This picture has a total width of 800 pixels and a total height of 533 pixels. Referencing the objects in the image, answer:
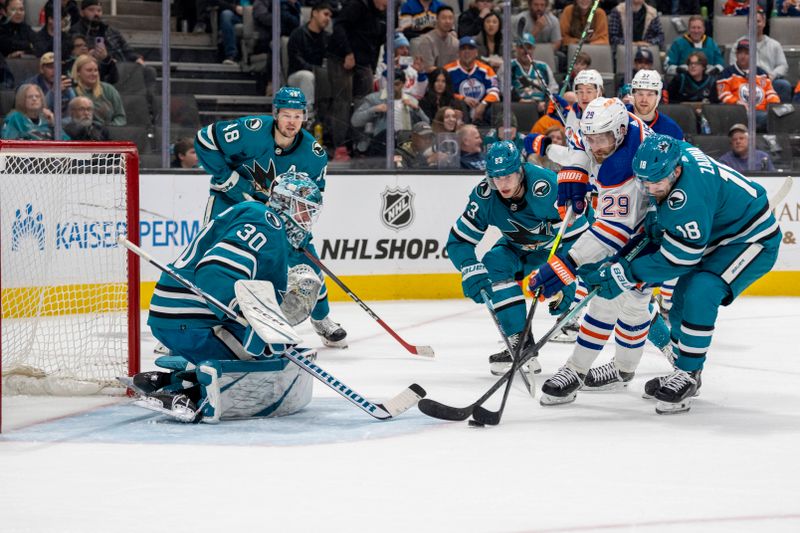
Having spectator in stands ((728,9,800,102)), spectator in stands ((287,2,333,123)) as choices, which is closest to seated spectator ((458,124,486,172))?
spectator in stands ((287,2,333,123))

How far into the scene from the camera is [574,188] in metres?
4.66

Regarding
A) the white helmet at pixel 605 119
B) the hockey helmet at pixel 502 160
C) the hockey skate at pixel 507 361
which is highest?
the white helmet at pixel 605 119

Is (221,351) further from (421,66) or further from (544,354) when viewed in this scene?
(421,66)

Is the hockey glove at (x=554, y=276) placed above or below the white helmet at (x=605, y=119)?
below

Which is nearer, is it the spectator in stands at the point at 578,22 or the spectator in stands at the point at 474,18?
the spectator in stands at the point at 474,18

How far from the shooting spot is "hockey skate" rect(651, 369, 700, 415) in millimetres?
3973

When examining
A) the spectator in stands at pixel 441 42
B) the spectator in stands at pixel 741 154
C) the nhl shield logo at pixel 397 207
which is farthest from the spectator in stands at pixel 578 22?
the nhl shield logo at pixel 397 207

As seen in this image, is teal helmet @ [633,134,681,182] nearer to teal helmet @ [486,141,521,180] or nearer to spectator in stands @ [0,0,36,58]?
teal helmet @ [486,141,521,180]

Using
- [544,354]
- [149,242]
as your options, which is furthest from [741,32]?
[149,242]

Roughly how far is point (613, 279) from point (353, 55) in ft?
12.6

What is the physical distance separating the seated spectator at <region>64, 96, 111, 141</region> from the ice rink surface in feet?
9.16

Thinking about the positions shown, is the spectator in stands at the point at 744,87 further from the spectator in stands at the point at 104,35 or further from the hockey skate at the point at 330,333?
the spectator in stands at the point at 104,35

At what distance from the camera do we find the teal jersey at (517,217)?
465 cm

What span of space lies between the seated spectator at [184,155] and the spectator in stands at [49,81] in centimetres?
63
